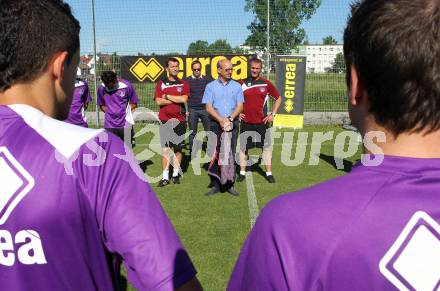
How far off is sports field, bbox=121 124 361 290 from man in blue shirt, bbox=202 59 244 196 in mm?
289

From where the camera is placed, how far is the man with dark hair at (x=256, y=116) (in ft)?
27.6

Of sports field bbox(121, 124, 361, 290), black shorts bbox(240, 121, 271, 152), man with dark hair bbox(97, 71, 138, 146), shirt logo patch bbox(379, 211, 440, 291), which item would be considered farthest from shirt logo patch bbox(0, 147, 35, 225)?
man with dark hair bbox(97, 71, 138, 146)

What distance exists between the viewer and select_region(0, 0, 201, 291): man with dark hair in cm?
128

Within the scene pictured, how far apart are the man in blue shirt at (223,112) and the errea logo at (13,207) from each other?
631cm

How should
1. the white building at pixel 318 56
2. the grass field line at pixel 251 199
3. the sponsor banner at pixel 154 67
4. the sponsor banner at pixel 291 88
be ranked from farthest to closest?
the white building at pixel 318 56 < the sponsor banner at pixel 154 67 < the sponsor banner at pixel 291 88 < the grass field line at pixel 251 199

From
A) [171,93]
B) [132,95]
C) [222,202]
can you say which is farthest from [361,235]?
[132,95]

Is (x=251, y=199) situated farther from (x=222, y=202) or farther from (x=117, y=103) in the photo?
(x=117, y=103)

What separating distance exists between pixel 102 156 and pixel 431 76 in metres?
0.87

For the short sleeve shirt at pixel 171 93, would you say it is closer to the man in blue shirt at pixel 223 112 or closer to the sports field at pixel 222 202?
the man in blue shirt at pixel 223 112

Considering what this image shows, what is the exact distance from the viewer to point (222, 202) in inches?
282

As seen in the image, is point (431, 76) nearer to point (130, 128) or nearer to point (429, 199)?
point (429, 199)

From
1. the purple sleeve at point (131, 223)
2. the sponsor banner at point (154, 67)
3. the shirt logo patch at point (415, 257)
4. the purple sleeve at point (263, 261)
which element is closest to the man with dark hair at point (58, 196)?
the purple sleeve at point (131, 223)

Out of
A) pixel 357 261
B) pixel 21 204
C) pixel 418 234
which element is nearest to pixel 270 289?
Answer: pixel 357 261

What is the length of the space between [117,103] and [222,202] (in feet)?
11.0
